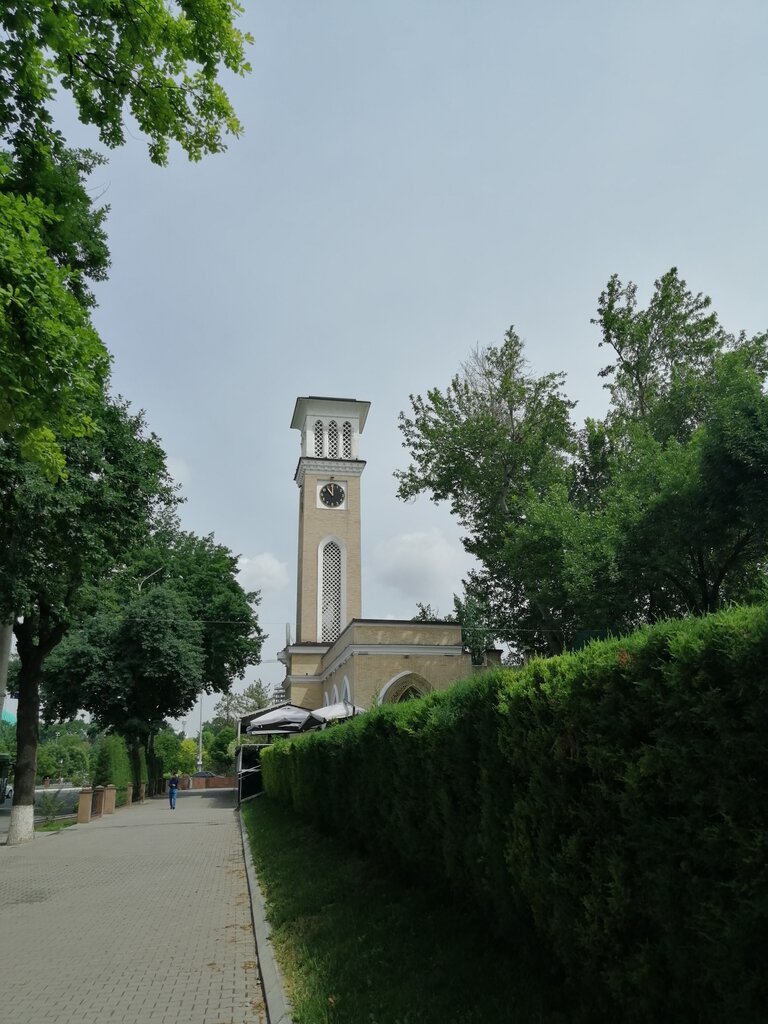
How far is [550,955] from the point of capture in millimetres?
4551

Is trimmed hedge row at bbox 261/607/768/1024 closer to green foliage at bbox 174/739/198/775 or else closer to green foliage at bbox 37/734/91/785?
green foliage at bbox 37/734/91/785

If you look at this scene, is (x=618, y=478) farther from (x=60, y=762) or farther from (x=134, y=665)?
(x=60, y=762)

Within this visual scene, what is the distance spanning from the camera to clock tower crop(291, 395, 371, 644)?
44.2 metres

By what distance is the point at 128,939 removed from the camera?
24.5ft

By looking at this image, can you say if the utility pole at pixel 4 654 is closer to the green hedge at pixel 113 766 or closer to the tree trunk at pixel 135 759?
the green hedge at pixel 113 766

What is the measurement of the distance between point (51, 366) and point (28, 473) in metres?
6.40

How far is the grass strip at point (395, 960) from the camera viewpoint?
4242mm

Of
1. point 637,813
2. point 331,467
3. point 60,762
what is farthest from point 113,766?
point 60,762

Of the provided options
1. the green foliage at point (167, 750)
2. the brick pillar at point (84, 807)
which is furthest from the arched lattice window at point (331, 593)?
the brick pillar at point (84, 807)

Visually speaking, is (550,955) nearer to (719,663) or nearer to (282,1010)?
(282,1010)

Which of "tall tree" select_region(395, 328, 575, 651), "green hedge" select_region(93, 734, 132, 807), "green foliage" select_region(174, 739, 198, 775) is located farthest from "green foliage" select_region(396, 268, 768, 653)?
"green foliage" select_region(174, 739, 198, 775)

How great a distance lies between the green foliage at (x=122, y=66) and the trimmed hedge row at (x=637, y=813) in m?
5.84

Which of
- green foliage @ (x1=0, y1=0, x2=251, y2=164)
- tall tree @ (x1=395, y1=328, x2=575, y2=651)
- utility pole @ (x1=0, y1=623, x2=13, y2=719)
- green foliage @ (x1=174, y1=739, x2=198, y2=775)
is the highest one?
tall tree @ (x1=395, y1=328, x2=575, y2=651)

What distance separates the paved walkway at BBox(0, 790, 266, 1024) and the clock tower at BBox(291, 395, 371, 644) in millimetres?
28595
